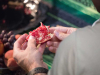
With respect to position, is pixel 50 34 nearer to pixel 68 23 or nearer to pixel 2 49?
pixel 2 49

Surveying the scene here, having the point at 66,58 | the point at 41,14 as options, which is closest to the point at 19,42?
the point at 66,58

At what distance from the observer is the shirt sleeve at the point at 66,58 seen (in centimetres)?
37

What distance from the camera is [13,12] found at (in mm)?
1526

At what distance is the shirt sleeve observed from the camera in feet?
1.21

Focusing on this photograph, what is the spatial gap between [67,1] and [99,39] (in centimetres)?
136

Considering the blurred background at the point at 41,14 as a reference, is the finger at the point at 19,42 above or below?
above

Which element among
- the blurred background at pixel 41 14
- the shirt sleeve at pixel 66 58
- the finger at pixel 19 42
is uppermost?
the shirt sleeve at pixel 66 58

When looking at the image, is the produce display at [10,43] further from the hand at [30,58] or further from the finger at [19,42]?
the hand at [30,58]

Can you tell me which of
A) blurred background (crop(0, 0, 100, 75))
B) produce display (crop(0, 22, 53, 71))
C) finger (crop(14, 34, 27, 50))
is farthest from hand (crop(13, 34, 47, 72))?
blurred background (crop(0, 0, 100, 75))

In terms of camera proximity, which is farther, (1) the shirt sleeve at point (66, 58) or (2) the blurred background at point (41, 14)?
(2) the blurred background at point (41, 14)

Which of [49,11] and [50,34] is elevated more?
[50,34]

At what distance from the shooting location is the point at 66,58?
38cm

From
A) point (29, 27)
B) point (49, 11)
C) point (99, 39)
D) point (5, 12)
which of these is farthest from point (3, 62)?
point (49, 11)

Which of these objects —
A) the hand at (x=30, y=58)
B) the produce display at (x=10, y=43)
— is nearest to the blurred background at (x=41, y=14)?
the produce display at (x=10, y=43)
